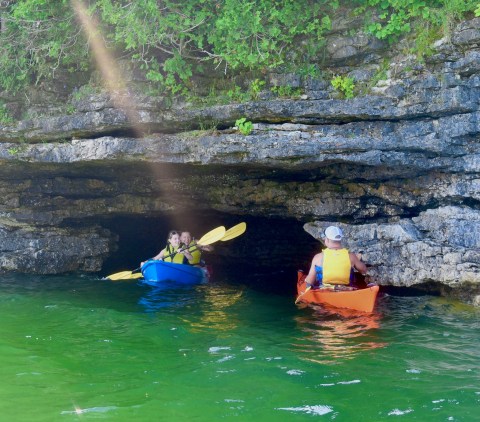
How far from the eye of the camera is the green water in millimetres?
5094

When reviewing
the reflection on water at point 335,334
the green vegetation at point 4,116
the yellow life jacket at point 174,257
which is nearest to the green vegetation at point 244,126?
the reflection on water at point 335,334

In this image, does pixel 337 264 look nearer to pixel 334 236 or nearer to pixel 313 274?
pixel 334 236

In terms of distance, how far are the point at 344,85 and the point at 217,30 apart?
2.20 meters

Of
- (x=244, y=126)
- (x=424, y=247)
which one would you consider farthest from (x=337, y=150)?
(x=424, y=247)

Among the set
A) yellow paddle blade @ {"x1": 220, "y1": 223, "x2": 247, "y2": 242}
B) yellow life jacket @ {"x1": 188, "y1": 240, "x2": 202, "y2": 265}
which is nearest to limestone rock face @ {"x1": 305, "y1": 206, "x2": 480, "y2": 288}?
yellow paddle blade @ {"x1": 220, "y1": 223, "x2": 247, "y2": 242}

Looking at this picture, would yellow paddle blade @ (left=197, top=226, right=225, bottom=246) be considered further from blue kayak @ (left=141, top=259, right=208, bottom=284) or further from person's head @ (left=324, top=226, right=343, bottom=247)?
person's head @ (left=324, top=226, right=343, bottom=247)

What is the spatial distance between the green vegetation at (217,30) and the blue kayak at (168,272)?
3581 millimetres

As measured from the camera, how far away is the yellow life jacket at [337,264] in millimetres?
8930

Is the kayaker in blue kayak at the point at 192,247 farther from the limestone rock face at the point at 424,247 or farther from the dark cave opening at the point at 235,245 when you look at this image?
the limestone rock face at the point at 424,247

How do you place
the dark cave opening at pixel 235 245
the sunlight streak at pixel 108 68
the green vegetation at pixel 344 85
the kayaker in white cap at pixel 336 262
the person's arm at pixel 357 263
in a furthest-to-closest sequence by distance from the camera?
the dark cave opening at pixel 235 245 < the sunlight streak at pixel 108 68 < the person's arm at pixel 357 263 < the kayaker in white cap at pixel 336 262 < the green vegetation at pixel 344 85

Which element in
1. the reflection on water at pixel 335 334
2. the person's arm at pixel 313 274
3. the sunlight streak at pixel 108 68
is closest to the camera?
the reflection on water at pixel 335 334

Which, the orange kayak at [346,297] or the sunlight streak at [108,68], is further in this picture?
the sunlight streak at [108,68]

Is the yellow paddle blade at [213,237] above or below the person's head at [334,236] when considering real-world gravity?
below

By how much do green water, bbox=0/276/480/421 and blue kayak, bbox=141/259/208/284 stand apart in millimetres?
1515
